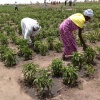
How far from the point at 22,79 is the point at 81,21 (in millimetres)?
2207

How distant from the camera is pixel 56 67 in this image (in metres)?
6.65

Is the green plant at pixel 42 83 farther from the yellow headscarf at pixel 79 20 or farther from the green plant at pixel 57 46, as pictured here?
the green plant at pixel 57 46

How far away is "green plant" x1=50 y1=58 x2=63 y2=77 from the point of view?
21.8ft

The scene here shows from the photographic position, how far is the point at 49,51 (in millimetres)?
9070

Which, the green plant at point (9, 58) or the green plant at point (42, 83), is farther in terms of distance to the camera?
the green plant at point (9, 58)

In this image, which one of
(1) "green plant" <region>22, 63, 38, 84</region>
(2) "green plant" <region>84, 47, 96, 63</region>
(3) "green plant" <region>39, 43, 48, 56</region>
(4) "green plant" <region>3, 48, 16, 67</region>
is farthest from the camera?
(3) "green plant" <region>39, 43, 48, 56</region>

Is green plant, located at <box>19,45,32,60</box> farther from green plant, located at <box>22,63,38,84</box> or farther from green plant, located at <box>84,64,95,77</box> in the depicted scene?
green plant, located at <box>84,64,95,77</box>

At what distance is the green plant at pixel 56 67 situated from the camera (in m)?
6.64

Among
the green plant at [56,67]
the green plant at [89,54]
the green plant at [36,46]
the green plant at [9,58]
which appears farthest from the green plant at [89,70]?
the green plant at [36,46]

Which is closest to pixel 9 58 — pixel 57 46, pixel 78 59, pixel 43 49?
pixel 43 49

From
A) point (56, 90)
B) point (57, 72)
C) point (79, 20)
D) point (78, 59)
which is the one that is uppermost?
point (79, 20)

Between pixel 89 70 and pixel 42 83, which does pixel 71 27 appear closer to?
pixel 89 70

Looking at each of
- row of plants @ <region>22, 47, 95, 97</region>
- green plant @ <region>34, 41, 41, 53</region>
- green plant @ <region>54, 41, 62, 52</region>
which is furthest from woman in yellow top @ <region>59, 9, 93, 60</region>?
green plant @ <region>34, 41, 41, 53</region>

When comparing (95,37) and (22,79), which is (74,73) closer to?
(22,79)
